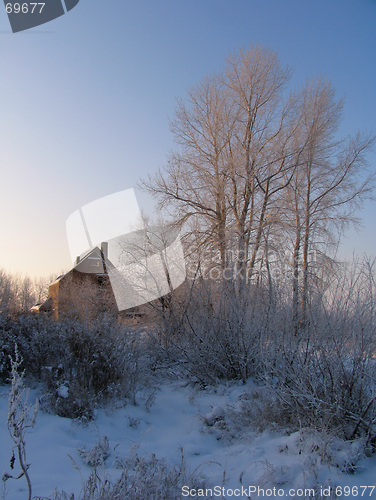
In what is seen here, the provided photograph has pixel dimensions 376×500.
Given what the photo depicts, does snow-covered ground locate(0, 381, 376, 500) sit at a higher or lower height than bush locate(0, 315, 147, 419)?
lower

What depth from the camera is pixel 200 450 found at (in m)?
3.25

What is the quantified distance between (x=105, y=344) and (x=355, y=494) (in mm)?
3626

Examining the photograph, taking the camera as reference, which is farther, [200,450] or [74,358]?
[74,358]

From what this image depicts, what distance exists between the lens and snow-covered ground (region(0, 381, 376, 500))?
231 cm

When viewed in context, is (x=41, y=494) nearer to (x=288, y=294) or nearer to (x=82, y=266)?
(x=288, y=294)

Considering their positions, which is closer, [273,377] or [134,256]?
[273,377]

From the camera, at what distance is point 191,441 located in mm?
3494

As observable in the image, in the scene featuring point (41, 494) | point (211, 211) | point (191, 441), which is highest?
point (211, 211)

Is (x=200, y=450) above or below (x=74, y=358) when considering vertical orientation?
below

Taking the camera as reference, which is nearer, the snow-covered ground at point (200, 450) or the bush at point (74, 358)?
the snow-covered ground at point (200, 450)

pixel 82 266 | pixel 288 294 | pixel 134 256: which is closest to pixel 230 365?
pixel 288 294

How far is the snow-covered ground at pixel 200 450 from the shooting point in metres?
2.31

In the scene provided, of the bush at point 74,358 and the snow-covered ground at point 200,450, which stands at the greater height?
the bush at point 74,358

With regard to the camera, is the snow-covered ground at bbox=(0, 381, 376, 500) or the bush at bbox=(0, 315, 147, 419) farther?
the bush at bbox=(0, 315, 147, 419)
